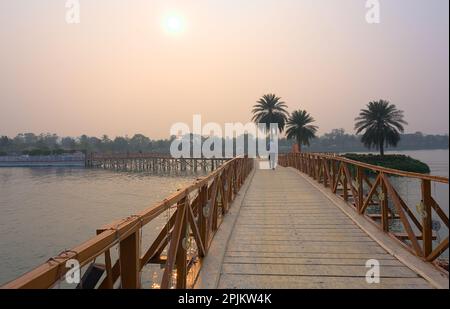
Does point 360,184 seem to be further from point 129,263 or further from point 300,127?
point 300,127

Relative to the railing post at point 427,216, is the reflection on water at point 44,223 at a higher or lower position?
lower

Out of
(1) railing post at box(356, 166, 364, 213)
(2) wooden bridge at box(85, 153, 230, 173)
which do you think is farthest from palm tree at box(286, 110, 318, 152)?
(1) railing post at box(356, 166, 364, 213)

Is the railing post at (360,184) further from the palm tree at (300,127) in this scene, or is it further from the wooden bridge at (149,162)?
the wooden bridge at (149,162)

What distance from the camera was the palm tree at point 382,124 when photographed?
42750 mm

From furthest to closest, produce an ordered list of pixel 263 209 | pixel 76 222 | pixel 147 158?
pixel 147 158 → pixel 76 222 → pixel 263 209

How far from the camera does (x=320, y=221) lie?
22.6ft

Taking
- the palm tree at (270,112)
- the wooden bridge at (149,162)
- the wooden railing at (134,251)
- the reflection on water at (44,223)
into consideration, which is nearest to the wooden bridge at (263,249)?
the wooden railing at (134,251)

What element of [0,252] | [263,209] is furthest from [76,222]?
[263,209]

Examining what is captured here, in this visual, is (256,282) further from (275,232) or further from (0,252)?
(0,252)

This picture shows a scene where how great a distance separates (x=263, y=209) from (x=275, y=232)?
2.11 meters

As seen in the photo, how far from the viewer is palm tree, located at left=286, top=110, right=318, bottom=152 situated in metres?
44.8

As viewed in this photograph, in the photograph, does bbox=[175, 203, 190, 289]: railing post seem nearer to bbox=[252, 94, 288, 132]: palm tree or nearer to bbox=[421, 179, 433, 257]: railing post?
bbox=[421, 179, 433, 257]: railing post

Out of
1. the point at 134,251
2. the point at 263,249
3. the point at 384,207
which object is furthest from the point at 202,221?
the point at 384,207

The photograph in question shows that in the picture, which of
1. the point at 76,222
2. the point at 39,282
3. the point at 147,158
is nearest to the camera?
the point at 39,282
